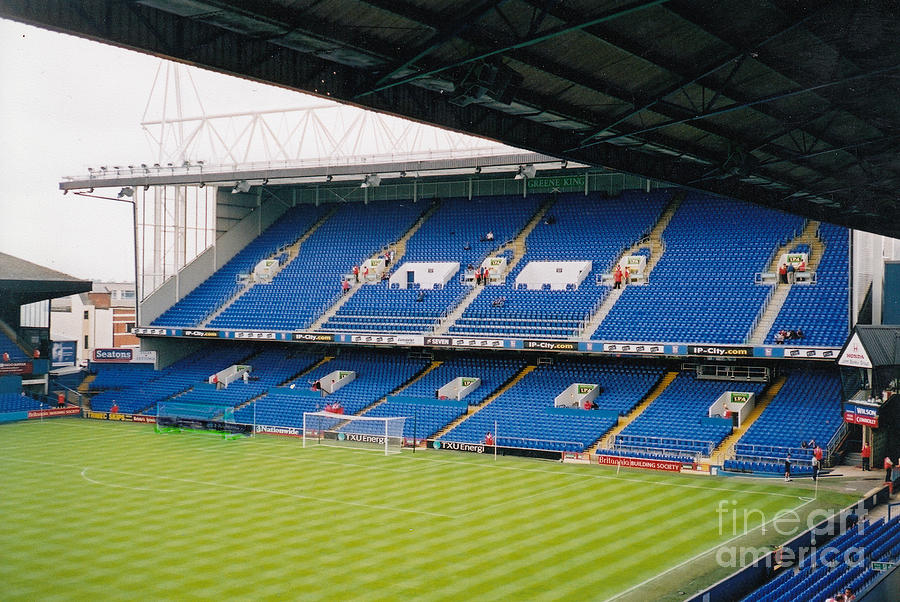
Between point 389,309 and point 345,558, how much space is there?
30842 millimetres

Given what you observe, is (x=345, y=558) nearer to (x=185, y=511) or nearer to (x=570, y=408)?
(x=185, y=511)

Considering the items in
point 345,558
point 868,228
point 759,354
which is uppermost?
point 868,228

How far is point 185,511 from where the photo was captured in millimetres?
28172

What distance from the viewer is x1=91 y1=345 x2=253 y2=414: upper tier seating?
181 feet

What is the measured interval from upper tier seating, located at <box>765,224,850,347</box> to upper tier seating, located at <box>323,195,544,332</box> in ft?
61.7

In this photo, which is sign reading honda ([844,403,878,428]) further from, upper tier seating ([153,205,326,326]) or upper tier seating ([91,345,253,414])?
upper tier seating ([153,205,326,326])

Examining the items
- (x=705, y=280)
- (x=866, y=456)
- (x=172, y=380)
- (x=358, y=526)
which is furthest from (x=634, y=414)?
(x=172, y=380)

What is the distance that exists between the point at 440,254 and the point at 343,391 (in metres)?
11.8

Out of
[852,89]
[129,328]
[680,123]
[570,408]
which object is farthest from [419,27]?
[129,328]

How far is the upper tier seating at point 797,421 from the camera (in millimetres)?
35438

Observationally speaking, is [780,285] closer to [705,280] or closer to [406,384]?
[705,280]

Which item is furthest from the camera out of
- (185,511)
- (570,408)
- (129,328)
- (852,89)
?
(129,328)

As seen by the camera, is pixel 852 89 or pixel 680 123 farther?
pixel 680 123

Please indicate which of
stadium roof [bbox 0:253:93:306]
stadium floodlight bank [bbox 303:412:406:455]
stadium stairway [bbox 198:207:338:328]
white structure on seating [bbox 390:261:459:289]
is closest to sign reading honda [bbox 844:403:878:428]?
stadium floodlight bank [bbox 303:412:406:455]
